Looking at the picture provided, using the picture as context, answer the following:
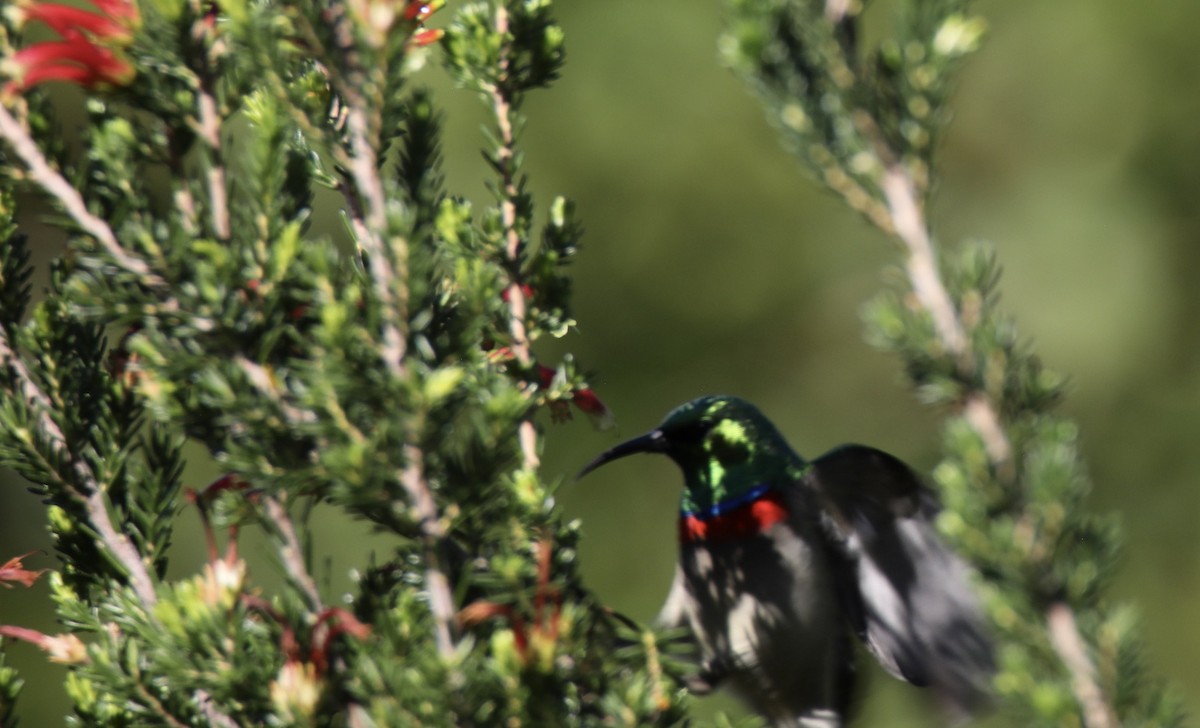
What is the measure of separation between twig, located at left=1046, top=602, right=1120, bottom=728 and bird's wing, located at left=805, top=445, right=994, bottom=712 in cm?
114

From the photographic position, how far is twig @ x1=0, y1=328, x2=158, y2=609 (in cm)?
133

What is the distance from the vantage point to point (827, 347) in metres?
4.57

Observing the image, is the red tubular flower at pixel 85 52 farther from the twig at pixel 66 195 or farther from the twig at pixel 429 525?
the twig at pixel 429 525

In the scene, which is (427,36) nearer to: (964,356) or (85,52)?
(85,52)

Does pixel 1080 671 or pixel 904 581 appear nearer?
pixel 1080 671

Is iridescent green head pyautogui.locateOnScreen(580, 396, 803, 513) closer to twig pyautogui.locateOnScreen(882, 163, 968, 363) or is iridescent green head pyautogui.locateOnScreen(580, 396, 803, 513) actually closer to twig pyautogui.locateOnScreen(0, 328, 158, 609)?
twig pyautogui.locateOnScreen(0, 328, 158, 609)

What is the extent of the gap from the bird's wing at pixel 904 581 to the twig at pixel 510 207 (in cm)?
90

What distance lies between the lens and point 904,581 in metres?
2.21

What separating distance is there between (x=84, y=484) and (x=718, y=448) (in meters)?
1.45

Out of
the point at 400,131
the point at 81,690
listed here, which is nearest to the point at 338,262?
the point at 400,131

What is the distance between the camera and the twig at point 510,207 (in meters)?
1.50

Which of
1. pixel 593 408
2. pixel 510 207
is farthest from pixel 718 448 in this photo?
pixel 510 207

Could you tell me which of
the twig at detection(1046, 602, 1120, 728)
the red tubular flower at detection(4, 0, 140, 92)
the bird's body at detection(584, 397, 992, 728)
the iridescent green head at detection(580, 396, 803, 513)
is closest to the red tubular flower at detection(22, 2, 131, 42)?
the red tubular flower at detection(4, 0, 140, 92)

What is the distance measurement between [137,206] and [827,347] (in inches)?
144
